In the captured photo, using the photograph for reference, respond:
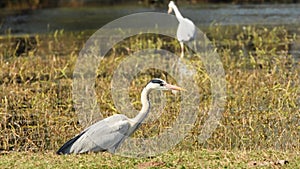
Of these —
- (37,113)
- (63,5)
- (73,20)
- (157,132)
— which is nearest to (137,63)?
(37,113)

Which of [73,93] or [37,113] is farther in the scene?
[73,93]

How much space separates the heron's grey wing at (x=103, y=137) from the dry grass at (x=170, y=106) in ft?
0.92

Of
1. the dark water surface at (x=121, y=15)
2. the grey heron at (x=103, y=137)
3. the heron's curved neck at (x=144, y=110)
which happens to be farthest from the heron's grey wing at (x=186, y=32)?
the grey heron at (x=103, y=137)

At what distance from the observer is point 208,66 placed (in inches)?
423

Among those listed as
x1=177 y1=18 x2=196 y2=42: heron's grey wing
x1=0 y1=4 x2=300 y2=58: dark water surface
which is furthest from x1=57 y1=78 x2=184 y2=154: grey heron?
x1=0 y1=4 x2=300 y2=58: dark water surface

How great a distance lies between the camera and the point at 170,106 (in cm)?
882

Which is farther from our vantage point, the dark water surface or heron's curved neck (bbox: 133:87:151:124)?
the dark water surface

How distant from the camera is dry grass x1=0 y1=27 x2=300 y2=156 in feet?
24.8

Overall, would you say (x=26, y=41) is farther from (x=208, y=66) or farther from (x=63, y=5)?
(x=63, y=5)

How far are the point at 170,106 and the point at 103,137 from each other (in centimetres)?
243

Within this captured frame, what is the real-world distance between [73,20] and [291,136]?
1245 cm

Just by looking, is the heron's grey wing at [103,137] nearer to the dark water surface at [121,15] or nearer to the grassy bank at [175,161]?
the grassy bank at [175,161]

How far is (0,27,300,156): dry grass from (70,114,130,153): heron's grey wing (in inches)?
11.0

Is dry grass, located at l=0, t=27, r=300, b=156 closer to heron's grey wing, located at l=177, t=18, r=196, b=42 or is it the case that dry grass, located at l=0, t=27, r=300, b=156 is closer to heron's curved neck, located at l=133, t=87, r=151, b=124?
heron's grey wing, located at l=177, t=18, r=196, b=42
